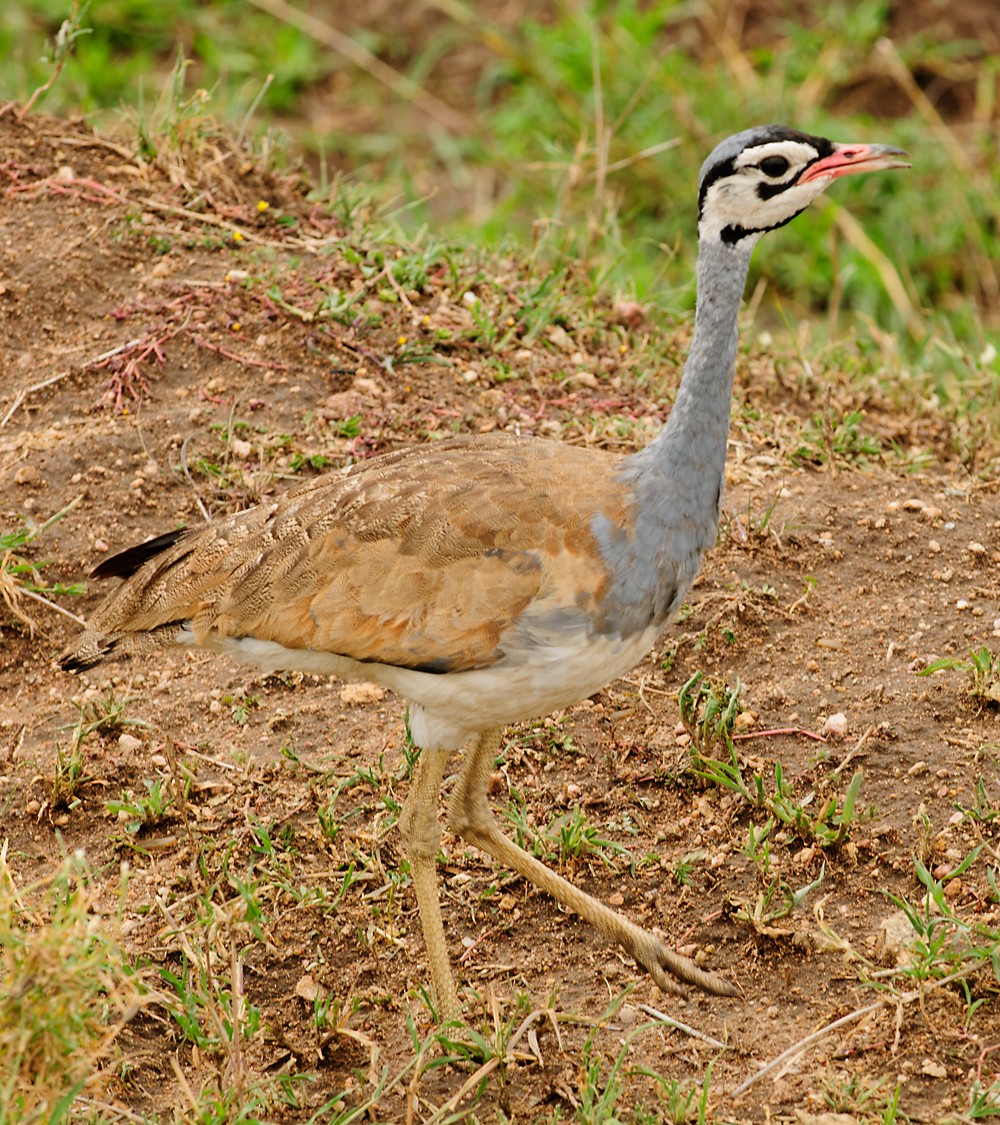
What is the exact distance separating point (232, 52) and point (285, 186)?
10.7ft

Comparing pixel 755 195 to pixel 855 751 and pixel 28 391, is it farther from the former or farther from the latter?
pixel 28 391

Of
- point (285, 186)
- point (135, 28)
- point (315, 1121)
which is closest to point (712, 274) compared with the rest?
point (315, 1121)

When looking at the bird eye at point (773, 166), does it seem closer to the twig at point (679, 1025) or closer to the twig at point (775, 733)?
the twig at point (775, 733)

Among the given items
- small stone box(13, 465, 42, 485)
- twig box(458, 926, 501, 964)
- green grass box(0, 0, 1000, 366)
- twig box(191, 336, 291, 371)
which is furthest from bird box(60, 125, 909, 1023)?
green grass box(0, 0, 1000, 366)

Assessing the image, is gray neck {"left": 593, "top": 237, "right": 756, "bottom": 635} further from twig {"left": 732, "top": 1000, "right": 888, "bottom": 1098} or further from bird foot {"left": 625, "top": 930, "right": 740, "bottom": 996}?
twig {"left": 732, "top": 1000, "right": 888, "bottom": 1098}

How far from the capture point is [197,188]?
248 inches

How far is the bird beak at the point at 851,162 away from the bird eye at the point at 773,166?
62mm

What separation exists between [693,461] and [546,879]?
1.20 m

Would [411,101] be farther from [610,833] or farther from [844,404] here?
[610,833]

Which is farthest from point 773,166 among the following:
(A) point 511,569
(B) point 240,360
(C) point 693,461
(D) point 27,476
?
(D) point 27,476

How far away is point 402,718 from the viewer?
4762 millimetres

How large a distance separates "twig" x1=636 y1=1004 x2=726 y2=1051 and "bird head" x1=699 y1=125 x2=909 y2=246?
1973 millimetres

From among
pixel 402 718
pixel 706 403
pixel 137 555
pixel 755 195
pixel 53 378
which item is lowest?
pixel 402 718

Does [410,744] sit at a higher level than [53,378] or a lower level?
lower
